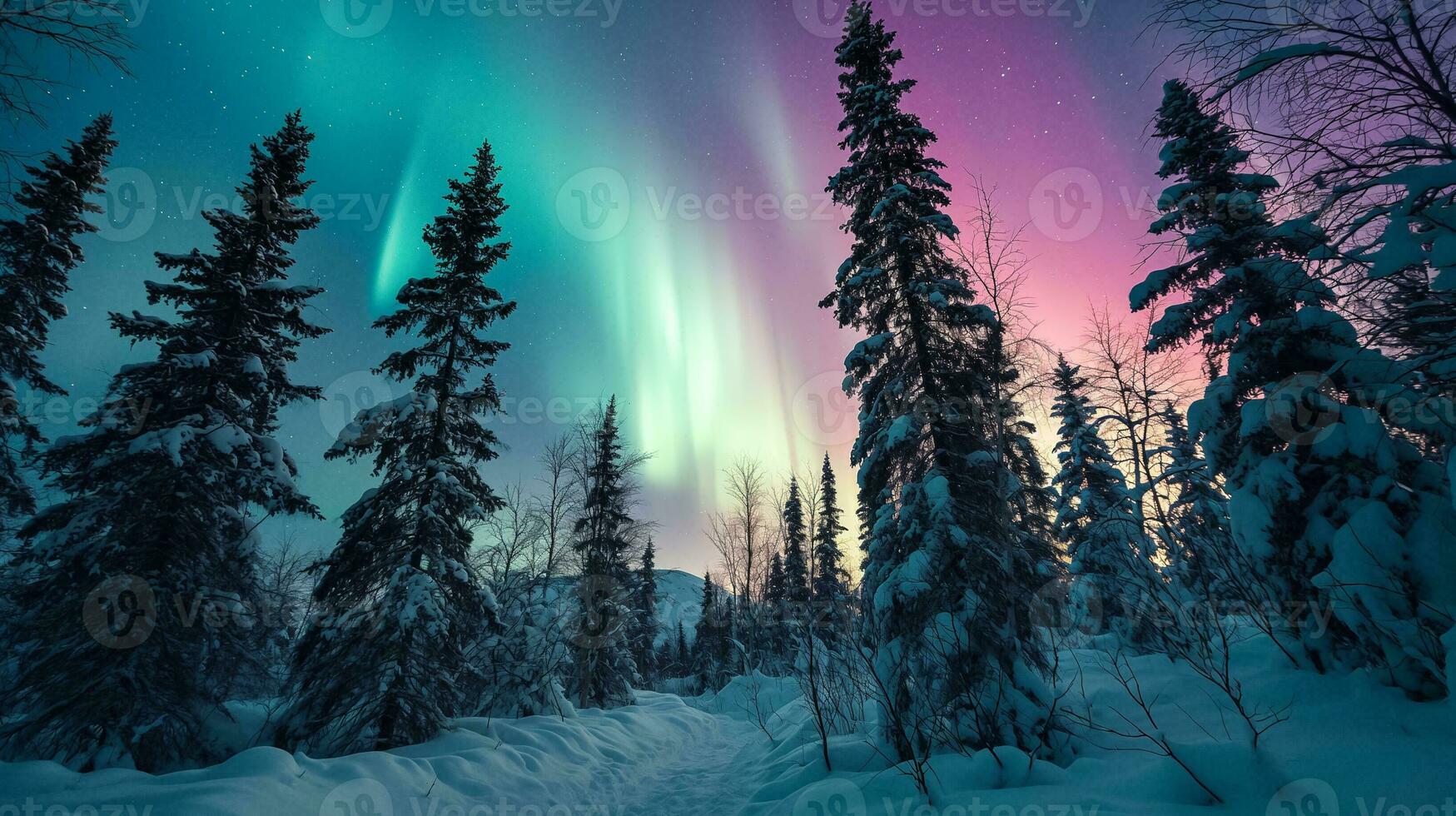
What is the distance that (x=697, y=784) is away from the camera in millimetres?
8609

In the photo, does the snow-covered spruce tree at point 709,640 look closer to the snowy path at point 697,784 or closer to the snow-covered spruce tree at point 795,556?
the snow-covered spruce tree at point 795,556

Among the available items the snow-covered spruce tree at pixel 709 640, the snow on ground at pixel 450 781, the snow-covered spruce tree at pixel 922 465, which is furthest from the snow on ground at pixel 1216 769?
the snow-covered spruce tree at pixel 709 640

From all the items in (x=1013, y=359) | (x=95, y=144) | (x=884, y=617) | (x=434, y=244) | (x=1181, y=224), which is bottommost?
(x=884, y=617)

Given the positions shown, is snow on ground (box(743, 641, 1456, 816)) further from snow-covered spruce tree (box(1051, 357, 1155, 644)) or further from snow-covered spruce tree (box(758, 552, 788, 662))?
snow-covered spruce tree (box(758, 552, 788, 662))

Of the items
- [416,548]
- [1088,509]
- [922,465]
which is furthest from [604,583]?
[1088,509]

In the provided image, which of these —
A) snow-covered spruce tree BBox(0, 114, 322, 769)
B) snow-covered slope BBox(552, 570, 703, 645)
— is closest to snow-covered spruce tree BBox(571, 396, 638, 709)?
snow-covered slope BBox(552, 570, 703, 645)

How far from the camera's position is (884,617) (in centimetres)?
756

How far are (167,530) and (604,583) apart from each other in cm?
1357

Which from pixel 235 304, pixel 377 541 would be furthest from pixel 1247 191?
pixel 235 304

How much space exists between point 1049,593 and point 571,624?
646 inches

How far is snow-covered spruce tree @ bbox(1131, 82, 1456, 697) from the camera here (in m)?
4.76

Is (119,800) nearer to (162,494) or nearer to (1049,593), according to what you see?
(162,494)

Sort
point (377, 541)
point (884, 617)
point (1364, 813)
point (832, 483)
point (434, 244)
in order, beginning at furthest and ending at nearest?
point (832, 483) → point (434, 244) → point (377, 541) → point (884, 617) → point (1364, 813)

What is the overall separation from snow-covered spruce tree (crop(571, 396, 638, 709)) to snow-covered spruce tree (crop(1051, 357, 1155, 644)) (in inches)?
701
